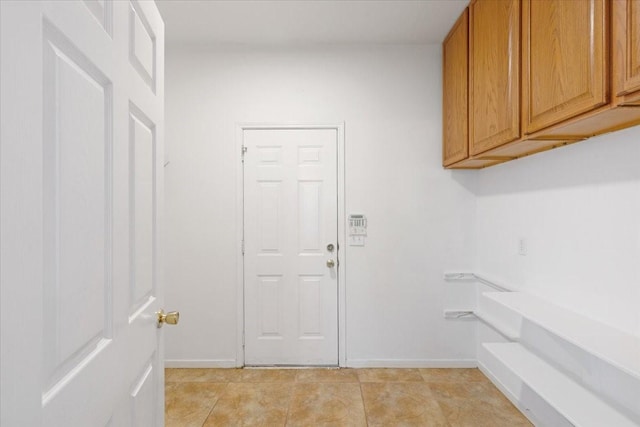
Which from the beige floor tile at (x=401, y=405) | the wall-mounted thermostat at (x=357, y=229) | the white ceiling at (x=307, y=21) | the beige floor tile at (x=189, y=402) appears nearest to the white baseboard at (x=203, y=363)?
the beige floor tile at (x=189, y=402)

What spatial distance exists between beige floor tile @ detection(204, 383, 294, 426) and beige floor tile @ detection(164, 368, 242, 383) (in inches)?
5.2

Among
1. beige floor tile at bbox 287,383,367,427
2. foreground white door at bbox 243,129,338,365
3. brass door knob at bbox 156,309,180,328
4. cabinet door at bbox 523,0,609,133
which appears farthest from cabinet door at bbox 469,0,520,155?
beige floor tile at bbox 287,383,367,427

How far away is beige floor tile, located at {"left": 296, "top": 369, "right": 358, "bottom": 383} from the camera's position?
2797mm

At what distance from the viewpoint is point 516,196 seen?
7.95 ft

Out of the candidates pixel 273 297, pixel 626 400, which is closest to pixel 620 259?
pixel 626 400

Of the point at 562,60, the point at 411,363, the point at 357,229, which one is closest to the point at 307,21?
the point at 357,229

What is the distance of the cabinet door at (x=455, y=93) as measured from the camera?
2514 mm

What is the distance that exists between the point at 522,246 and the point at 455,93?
46.9 inches

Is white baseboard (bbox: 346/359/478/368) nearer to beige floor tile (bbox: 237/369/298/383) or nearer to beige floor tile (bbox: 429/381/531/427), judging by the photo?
beige floor tile (bbox: 429/381/531/427)

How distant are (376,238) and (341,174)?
603mm

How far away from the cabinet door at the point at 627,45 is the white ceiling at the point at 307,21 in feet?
4.83

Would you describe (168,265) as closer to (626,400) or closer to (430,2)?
(430,2)

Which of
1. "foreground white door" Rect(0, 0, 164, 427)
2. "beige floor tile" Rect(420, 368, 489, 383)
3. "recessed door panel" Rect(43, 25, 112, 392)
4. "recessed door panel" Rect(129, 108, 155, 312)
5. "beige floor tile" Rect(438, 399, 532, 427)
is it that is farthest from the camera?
"beige floor tile" Rect(420, 368, 489, 383)

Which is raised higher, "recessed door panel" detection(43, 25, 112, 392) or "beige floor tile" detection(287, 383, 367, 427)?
"recessed door panel" detection(43, 25, 112, 392)
